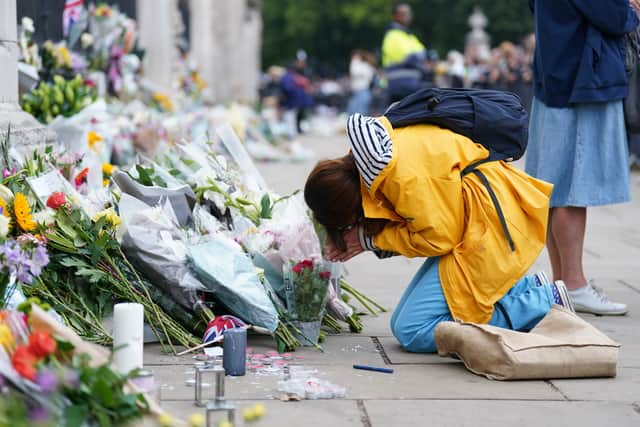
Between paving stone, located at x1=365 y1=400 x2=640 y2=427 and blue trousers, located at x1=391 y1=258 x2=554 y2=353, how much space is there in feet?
2.55

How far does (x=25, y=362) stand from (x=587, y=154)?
3409mm

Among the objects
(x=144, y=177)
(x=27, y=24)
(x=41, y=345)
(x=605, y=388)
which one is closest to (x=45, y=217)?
(x=144, y=177)

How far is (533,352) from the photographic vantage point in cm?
400

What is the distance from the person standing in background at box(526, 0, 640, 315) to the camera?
5293 millimetres

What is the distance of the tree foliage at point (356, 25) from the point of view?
49.7 meters

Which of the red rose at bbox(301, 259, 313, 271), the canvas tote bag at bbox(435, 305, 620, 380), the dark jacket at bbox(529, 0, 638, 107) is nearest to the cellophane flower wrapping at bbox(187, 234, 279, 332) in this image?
the red rose at bbox(301, 259, 313, 271)

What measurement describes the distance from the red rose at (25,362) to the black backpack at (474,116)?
2104 millimetres

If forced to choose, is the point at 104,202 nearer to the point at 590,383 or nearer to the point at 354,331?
the point at 354,331

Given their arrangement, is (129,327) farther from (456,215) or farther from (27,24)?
(27,24)

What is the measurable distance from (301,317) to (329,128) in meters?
25.0

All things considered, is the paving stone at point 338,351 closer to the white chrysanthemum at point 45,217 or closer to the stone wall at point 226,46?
the white chrysanthemum at point 45,217

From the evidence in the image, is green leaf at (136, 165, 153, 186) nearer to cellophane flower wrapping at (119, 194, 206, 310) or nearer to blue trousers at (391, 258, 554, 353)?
cellophane flower wrapping at (119, 194, 206, 310)

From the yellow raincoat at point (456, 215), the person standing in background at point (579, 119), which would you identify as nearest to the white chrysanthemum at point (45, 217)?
the yellow raincoat at point (456, 215)

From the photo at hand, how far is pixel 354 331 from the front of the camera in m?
4.96
